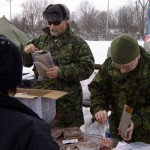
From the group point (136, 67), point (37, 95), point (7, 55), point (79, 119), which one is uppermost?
point (7, 55)

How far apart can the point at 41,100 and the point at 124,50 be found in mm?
586

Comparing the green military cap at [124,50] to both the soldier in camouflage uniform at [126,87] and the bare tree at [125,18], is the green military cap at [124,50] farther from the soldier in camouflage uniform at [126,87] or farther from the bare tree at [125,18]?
the bare tree at [125,18]

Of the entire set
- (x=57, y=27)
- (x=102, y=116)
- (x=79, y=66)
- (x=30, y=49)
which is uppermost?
(x=57, y=27)

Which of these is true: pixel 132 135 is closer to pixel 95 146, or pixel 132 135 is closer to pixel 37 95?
pixel 95 146

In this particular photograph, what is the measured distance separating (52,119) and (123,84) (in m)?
0.52

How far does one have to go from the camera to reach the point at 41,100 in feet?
6.21

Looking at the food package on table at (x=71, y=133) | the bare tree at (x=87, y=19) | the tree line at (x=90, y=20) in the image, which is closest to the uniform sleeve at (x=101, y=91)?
the food package on table at (x=71, y=133)

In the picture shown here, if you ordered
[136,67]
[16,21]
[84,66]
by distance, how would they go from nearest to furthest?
[136,67], [84,66], [16,21]

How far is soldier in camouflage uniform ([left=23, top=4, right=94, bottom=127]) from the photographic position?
2.33m

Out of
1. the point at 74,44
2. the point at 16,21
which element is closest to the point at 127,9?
the point at 16,21

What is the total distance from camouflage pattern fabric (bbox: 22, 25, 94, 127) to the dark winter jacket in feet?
4.25

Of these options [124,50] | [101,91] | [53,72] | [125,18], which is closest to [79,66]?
[53,72]

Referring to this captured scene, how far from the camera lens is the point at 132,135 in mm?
1935

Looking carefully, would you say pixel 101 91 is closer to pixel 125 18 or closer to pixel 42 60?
pixel 42 60
